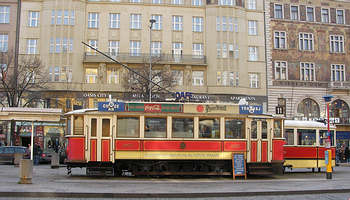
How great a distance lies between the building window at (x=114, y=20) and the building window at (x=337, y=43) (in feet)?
85.5

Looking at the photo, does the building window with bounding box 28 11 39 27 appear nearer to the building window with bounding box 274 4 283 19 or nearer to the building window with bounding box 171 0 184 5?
the building window with bounding box 171 0 184 5

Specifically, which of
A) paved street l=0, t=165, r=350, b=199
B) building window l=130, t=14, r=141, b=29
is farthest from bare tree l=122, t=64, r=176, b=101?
paved street l=0, t=165, r=350, b=199

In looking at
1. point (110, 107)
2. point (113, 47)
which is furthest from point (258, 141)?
point (113, 47)

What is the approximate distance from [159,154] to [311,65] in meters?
36.0

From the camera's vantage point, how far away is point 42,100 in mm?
41812

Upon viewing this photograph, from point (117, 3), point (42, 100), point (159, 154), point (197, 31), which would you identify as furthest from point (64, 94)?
point (159, 154)

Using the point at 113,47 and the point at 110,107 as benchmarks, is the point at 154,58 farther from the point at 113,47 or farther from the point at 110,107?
the point at 110,107

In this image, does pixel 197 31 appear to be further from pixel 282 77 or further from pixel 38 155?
pixel 38 155

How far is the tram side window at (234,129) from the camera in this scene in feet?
60.0

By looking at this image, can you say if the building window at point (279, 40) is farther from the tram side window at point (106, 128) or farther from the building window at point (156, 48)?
the tram side window at point (106, 128)

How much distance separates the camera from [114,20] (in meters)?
45.9

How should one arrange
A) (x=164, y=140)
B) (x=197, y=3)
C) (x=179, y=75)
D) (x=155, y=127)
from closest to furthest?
(x=164, y=140) < (x=155, y=127) < (x=179, y=75) < (x=197, y=3)

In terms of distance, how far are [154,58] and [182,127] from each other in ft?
87.9

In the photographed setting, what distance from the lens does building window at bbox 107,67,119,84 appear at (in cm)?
4475
